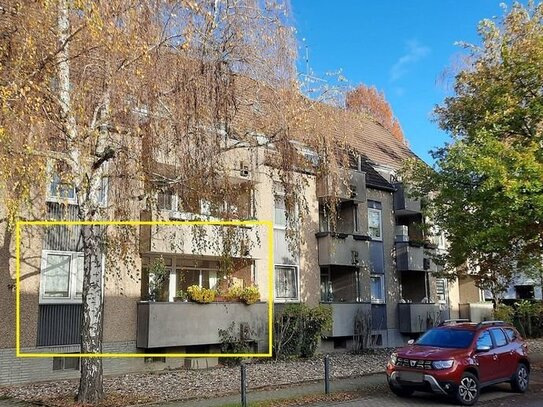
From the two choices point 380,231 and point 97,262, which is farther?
point 380,231

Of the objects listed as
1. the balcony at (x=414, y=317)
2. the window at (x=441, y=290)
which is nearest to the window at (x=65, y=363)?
the balcony at (x=414, y=317)

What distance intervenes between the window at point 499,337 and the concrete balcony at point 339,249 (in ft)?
30.0

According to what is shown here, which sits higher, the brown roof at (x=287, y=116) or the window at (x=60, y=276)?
the brown roof at (x=287, y=116)

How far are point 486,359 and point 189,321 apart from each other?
8.69 metres

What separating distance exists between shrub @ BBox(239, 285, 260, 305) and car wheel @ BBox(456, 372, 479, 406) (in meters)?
8.78

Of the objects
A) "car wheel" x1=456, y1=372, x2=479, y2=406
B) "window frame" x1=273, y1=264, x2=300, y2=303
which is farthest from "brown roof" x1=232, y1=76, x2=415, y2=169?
"window frame" x1=273, y1=264, x2=300, y2=303

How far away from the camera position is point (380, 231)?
26.7 metres

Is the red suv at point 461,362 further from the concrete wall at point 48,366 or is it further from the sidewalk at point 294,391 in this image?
the concrete wall at point 48,366

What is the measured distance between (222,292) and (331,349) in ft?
19.4

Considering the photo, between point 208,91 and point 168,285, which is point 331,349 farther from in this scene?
point 208,91

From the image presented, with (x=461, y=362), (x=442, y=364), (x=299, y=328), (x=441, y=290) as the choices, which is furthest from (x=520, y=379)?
(x=441, y=290)

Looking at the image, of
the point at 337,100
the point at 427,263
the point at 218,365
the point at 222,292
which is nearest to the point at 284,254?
the point at 222,292

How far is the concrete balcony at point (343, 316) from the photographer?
22.5 m

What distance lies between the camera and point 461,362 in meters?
11.9
